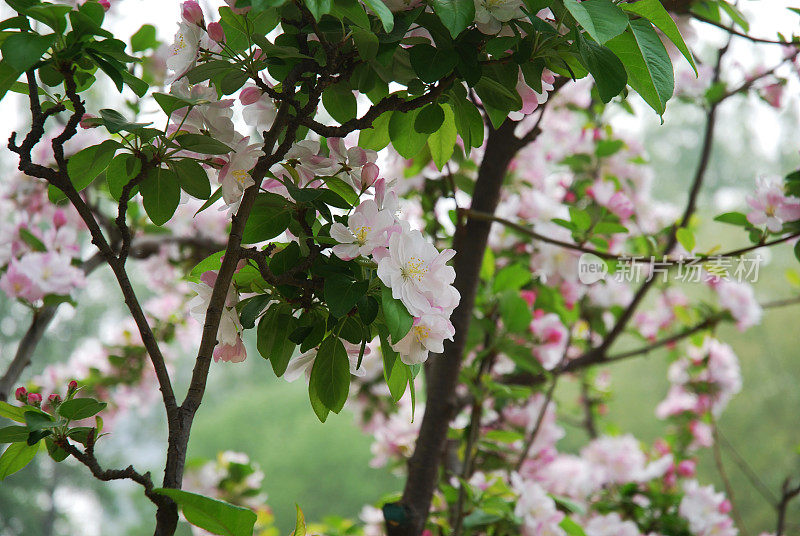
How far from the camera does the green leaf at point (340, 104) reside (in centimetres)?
45

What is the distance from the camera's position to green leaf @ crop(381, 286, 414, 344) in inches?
13.4

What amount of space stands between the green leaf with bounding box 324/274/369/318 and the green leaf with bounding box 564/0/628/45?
17 cm

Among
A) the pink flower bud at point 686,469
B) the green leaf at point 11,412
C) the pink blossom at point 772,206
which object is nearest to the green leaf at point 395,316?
the green leaf at point 11,412

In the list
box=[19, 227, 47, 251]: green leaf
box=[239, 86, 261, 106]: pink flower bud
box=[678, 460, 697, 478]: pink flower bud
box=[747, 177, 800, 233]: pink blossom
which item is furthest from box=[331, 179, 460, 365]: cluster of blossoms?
box=[678, 460, 697, 478]: pink flower bud

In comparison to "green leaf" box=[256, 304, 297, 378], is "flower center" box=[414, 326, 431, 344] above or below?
below

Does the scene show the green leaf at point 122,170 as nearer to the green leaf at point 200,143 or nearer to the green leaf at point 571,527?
the green leaf at point 200,143

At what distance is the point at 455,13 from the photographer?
1.10 ft

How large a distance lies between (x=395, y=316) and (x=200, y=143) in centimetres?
15

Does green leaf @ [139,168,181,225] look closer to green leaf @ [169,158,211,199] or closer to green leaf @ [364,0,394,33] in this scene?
green leaf @ [169,158,211,199]

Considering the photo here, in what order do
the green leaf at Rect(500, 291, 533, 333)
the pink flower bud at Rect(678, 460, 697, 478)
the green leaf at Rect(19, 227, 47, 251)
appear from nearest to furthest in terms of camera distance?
the green leaf at Rect(500, 291, 533, 333) → the green leaf at Rect(19, 227, 47, 251) → the pink flower bud at Rect(678, 460, 697, 478)

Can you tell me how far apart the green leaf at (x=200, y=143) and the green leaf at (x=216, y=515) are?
187mm

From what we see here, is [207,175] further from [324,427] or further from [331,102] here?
[324,427]

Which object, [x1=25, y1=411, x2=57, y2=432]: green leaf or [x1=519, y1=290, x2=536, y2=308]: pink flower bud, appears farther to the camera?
[x1=519, y1=290, x2=536, y2=308]: pink flower bud

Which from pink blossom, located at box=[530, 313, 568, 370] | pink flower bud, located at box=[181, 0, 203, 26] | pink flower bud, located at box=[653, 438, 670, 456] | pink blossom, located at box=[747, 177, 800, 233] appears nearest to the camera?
pink flower bud, located at box=[181, 0, 203, 26]
